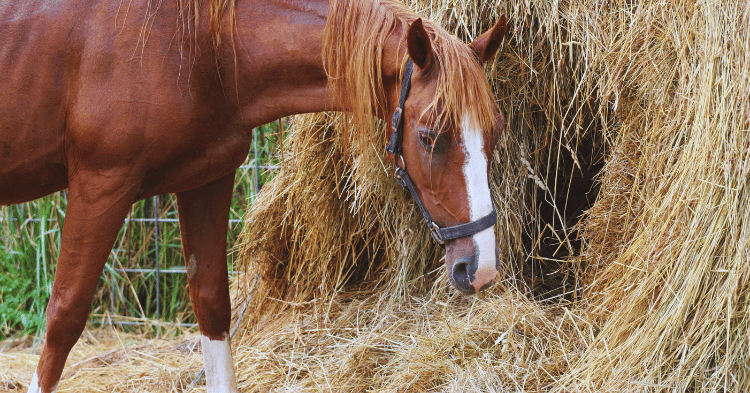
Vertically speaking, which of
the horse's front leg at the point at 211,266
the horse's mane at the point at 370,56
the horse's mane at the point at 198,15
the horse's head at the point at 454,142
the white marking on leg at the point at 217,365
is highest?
the horse's mane at the point at 198,15

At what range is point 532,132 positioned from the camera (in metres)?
2.67

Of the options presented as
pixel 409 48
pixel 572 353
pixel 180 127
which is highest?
pixel 409 48

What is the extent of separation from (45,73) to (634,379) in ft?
6.32

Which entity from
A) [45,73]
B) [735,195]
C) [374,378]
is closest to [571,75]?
[735,195]

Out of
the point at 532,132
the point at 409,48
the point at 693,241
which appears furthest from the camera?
the point at 532,132

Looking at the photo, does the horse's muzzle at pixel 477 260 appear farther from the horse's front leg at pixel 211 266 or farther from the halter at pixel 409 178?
the horse's front leg at pixel 211 266

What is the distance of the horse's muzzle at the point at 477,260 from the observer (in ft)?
5.92

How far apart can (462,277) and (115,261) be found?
2.56 m

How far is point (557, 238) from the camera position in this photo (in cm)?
251

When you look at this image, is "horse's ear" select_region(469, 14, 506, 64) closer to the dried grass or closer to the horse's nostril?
the dried grass

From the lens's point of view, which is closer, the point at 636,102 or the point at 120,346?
the point at 636,102

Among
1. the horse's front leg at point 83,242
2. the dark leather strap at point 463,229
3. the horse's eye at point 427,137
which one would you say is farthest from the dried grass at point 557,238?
the horse's front leg at point 83,242

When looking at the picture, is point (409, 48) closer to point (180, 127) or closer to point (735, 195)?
point (180, 127)

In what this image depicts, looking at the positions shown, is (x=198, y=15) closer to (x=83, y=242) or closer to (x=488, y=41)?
(x=83, y=242)
